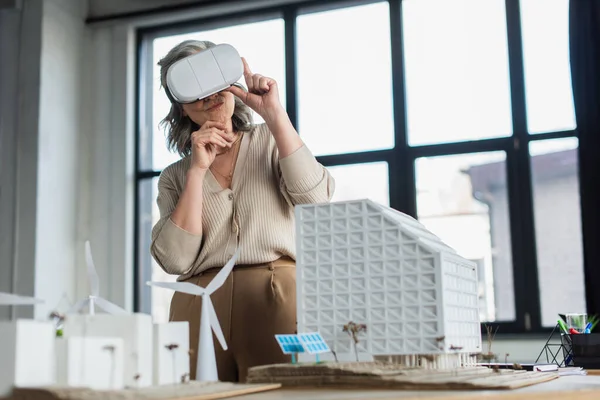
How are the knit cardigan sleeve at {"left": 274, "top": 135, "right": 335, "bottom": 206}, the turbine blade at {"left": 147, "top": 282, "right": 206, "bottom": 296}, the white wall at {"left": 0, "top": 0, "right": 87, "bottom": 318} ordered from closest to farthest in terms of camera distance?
the turbine blade at {"left": 147, "top": 282, "right": 206, "bottom": 296}
the knit cardigan sleeve at {"left": 274, "top": 135, "right": 335, "bottom": 206}
the white wall at {"left": 0, "top": 0, "right": 87, "bottom": 318}

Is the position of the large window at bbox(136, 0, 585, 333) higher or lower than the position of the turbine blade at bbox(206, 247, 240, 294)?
higher

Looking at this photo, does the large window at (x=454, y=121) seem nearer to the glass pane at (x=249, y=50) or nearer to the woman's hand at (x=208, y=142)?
the glass pane at (x=249, y=50)

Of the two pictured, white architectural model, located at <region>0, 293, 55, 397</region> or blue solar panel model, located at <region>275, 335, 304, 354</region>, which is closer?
white architectural model, located at <region>0, 293, 55, 397</region>

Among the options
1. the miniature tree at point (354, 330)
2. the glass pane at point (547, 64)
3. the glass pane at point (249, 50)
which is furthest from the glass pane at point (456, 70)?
the miniature tree at point (354, 330)

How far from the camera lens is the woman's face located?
5.36 ft

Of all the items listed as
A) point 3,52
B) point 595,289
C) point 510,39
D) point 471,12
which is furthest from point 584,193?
point 3,52

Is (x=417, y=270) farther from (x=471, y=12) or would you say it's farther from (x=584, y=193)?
(x=471, y=12)

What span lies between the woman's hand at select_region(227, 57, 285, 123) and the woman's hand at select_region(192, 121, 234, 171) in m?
0.08

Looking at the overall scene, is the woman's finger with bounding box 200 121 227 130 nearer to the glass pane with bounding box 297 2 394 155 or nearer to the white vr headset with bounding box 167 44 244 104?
the white vr headset with bounding box 167 44 244 104

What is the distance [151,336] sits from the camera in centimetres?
108

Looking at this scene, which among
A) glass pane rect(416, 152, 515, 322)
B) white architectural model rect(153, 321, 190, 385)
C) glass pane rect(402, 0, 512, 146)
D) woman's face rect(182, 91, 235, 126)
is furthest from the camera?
glass pane rect(402, 0, 512, 146)

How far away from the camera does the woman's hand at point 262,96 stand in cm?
153

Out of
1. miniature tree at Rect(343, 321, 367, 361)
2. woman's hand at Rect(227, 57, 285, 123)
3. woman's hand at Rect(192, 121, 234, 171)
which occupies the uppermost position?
woman's hand at Rect(227, 57, 285, 123)

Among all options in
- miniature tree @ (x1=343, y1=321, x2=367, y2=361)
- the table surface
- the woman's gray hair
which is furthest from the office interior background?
the table surface
